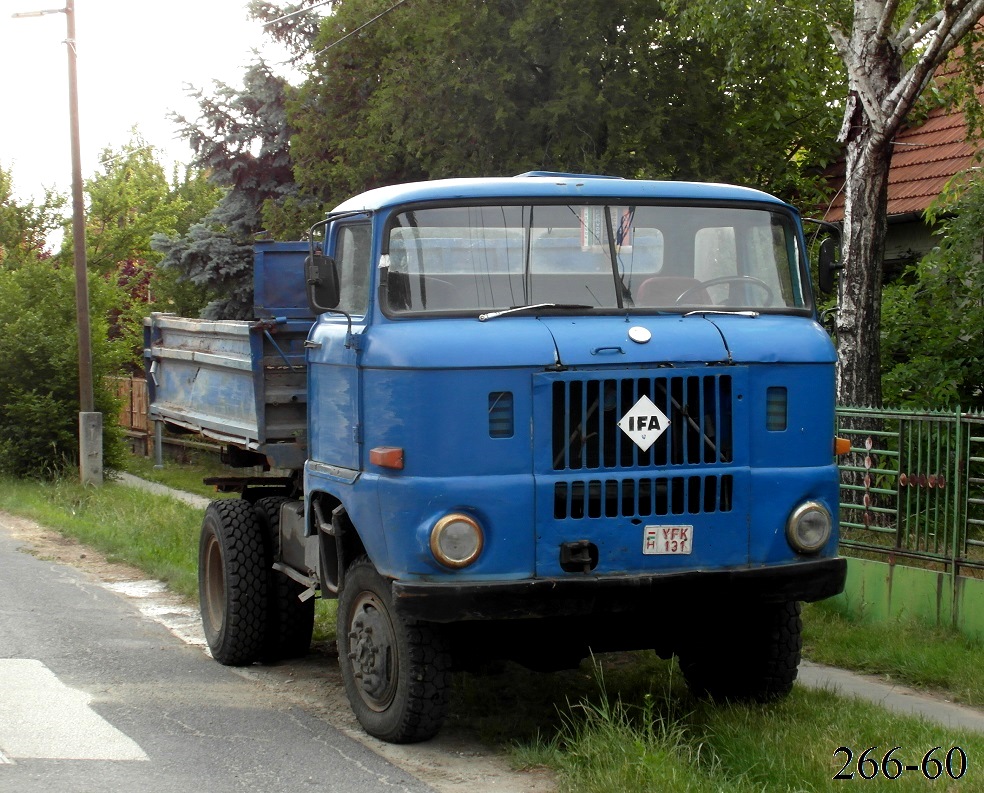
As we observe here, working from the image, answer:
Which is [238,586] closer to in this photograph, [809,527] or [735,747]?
[735,747]

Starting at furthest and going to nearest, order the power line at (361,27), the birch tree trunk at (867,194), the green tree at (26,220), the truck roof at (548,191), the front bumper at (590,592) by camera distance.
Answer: the green tree at (26,220), the power line at (361,27), the birch tree trunk at (867,194), the truck roof at (548,191), the front bumper at (590,592)

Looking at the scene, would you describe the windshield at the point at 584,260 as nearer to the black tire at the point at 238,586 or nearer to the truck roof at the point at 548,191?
the truck roof at the point at 548,191

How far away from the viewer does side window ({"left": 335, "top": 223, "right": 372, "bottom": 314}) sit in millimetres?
6719

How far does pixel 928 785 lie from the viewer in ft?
17.5

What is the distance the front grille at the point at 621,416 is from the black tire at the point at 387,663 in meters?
1.04

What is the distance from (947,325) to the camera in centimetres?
1221

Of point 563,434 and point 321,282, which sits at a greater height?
point 321,282

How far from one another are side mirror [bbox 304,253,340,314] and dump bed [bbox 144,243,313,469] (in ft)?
4.44

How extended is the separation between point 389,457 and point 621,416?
1048 mm

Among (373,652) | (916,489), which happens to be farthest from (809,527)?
(916,489)

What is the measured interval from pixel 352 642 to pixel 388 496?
1.02m

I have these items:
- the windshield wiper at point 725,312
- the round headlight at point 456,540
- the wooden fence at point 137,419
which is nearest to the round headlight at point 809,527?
the windshield wiper at point 725,312

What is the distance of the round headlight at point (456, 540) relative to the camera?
5.88 m

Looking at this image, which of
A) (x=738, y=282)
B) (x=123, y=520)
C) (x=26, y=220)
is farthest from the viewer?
(x=26, y=220)
